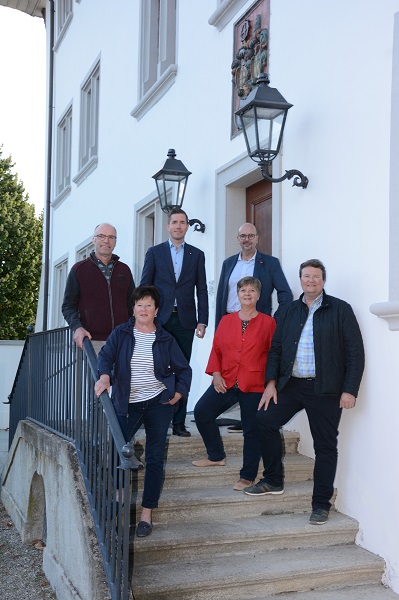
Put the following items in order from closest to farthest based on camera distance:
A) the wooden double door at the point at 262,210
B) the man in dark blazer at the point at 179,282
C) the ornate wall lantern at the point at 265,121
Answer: the ornate wall lantern at the point at 265,121, the man in dark blazer at the point at 179,282, the wooden double door at the point at 262,210

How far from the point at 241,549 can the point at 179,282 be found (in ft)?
7.54

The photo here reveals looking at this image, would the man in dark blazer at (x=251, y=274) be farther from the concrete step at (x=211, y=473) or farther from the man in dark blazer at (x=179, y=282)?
the concrete step at (x=211, y=473)

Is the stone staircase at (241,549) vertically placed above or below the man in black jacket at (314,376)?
below

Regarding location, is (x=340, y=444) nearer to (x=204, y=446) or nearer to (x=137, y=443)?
(x=204, y=446)

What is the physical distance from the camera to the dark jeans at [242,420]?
5098mm

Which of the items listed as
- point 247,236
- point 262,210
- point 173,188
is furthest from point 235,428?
point 173,188

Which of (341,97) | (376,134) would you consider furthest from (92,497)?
(341,97)

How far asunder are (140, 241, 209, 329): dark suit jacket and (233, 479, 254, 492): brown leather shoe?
137 cm

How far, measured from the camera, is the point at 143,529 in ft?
14.6

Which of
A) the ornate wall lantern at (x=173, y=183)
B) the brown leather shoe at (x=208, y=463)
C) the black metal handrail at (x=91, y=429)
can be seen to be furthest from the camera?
the ornate wall lantern at (x=173, y=183)

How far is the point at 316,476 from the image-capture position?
189 inches

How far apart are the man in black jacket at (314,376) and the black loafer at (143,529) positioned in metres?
0.82

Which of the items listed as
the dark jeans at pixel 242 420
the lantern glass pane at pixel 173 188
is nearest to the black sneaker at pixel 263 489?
the dark jeans at pixel 242 420

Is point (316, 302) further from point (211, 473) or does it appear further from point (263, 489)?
point (211, 473)
